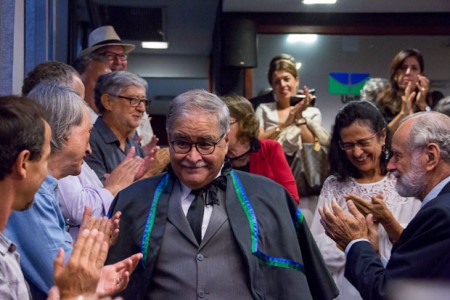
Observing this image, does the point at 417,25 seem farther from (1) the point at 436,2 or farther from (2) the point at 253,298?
(2) the point at 253,298

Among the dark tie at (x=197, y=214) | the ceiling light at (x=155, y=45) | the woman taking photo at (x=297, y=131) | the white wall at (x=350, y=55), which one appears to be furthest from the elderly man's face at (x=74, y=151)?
the ceiling light at (x=155, y=45)

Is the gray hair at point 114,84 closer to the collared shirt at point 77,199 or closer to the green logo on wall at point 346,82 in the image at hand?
the collared shirt at point 77,199

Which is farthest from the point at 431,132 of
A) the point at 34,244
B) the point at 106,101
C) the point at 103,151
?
the point at 106,101

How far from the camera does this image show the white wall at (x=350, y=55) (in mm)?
9438

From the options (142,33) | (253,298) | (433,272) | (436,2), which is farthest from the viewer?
(142,33)

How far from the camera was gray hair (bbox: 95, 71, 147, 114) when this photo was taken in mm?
4188

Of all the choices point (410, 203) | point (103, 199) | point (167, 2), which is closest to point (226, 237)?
point (103, 199)

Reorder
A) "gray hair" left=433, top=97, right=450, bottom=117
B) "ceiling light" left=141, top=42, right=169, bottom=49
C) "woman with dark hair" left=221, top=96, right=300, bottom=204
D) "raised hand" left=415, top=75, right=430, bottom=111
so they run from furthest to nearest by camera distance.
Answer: "ceiling light" left=141, top=42, right=169, bottom=49 → "raised hand" left=415, top=75, right=430, bottom=111 → "woman with dark hair" left=221, top=96, right=300, bottom=204 → "gray hair" left=433, top=97, right=450, bottom=117

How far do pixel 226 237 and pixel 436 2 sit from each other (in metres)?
5.42

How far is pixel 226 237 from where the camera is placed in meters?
2.76

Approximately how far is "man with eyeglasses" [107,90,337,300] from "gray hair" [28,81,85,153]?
0.34 m

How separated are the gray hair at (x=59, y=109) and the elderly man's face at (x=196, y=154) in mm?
389

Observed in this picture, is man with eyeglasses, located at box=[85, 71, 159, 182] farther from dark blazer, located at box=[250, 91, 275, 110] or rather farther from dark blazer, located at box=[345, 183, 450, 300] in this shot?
dark blazer, located at box=[250, 91, 275, 110]

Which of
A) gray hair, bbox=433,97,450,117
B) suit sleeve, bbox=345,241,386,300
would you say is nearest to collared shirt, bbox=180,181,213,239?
suit sleeve, bbox=345,241,386,300
